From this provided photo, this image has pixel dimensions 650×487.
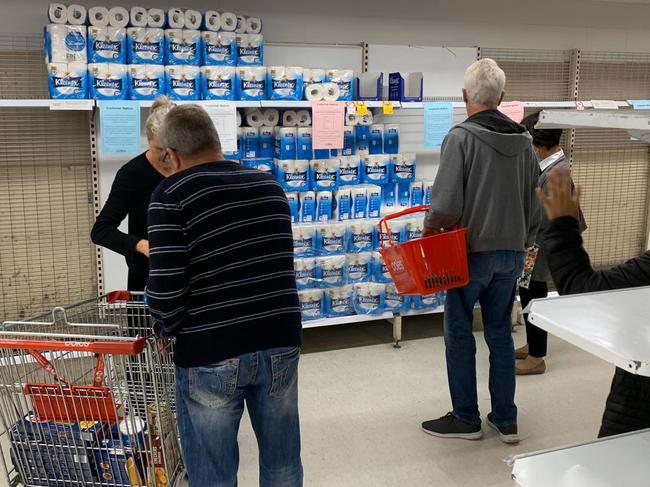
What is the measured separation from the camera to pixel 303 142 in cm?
445

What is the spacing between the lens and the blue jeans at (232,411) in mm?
2027

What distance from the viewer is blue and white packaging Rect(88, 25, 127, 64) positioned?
3946 mm

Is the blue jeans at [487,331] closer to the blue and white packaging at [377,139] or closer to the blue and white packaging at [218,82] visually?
the blue and white packaging at [377,139]

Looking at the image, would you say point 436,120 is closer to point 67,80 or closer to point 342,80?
point 342,80

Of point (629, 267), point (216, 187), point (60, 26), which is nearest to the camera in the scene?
point (629, 267)

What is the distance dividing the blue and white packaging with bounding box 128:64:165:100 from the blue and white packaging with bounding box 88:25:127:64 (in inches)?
4.8

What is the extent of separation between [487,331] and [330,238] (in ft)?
4.90

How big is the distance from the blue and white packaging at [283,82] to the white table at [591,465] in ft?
10.7

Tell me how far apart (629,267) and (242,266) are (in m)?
1.11

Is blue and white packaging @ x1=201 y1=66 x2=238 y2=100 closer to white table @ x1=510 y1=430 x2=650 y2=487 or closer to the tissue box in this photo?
the tissue box

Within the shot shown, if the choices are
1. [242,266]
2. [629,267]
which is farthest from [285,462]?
[629,267]

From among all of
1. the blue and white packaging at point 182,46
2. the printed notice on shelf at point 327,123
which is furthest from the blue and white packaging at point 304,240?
the blue and white packaging at point 182,46

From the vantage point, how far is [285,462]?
2225 millimetres

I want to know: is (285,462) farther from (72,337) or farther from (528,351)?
(528,351)
